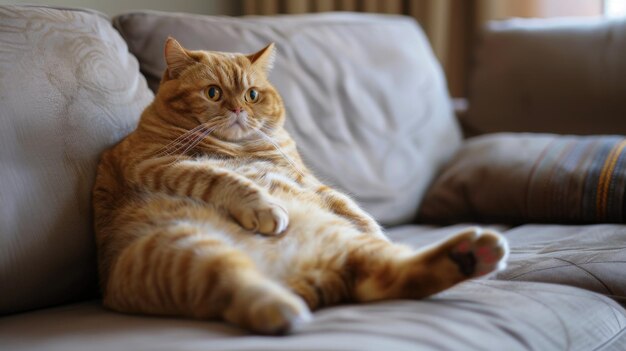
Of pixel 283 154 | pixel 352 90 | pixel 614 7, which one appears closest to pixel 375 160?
pixel 352 90

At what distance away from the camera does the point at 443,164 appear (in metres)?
2.31

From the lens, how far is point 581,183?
6.31 feet

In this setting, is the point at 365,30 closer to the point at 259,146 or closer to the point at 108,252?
the point at 259,146

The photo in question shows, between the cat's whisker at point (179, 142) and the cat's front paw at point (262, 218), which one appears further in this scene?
the cat's whisker at point (179, 142)

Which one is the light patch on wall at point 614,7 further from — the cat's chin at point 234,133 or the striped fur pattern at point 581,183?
the cat's chin at point 234,133

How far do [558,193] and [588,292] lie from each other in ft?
1.97

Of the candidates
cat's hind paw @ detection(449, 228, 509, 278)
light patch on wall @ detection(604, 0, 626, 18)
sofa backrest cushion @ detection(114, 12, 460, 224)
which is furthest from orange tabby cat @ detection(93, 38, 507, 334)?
light patch on wall @ detection(604, 0, 626, 18)

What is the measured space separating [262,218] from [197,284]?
215 millimetres

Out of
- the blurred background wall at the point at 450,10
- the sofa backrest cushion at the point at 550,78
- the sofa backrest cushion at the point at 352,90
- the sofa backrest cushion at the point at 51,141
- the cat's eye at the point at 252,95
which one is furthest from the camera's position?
the blurred background wall at the point at 450,10

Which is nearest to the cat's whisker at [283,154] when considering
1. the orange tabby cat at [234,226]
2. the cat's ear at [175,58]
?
the orange tabby cat at [234,226]

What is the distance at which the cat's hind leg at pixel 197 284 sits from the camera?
1.02 meters

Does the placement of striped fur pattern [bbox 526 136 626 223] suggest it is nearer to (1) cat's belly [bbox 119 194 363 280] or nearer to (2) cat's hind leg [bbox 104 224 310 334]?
(1) cat's belly [bbox 119 194 363 280]

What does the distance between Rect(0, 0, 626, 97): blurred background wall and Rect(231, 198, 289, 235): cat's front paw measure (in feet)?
5.93

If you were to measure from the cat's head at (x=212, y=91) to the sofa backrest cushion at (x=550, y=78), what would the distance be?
3.96 ft
